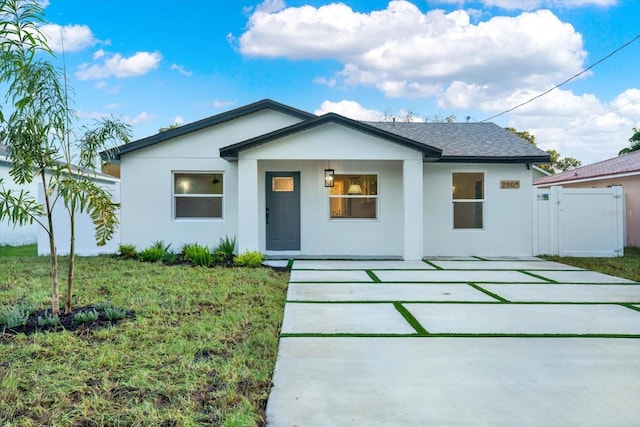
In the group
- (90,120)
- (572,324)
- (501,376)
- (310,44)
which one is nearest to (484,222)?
(572,324)

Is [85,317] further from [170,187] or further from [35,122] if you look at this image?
[170,187]

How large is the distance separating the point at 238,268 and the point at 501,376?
6.41 m

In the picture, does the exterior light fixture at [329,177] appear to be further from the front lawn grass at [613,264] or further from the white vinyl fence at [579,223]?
the front lawn grass at [613,264]

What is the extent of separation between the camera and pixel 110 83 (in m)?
15.1

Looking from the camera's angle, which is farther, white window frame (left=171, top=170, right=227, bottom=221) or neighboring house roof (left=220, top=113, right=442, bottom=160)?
white window frame (left=171, top=170, right=227, bottom=221)

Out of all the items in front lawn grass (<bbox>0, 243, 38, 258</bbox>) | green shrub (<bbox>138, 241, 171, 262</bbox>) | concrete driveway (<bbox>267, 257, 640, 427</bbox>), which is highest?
green shrub (<bbox>138, 241, 171, 262</bbox>)

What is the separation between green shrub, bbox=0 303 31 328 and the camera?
446cm

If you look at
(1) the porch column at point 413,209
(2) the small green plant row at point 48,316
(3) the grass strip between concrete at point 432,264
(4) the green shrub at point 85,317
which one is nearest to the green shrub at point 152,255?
(2) the small green plant row at point 48,316

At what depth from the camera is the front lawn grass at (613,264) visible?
846cm

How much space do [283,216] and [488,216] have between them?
5.33m

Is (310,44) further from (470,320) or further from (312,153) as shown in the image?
(470,320)

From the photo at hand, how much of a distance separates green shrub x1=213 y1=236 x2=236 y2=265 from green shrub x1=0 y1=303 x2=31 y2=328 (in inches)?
185

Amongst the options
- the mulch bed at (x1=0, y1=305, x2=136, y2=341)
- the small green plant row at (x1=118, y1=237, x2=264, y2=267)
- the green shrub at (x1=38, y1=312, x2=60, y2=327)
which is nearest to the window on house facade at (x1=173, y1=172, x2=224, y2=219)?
the small green plant row at (x1=118, y1=237, x2=264, y2=267)

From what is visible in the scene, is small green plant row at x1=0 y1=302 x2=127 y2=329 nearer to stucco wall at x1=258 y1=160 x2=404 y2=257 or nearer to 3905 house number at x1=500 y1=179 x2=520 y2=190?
stucco wall at x1=258 y1=160 x2=404 y2=257
